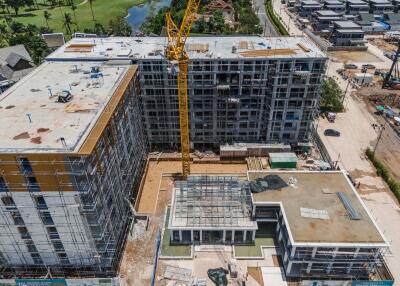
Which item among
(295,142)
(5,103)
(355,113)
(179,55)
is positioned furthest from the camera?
(355,113)

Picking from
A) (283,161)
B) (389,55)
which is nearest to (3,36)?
(283,161)

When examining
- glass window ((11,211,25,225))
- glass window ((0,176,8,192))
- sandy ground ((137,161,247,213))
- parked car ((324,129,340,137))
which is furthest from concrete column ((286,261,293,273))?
parked car ((324,129,340,137))

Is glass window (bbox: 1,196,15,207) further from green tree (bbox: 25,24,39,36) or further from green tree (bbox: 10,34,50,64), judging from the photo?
green tree (bbox: 25,24,39,36)

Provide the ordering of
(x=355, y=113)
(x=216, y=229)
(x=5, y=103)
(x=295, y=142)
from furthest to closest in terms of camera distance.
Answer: (x=355, y=113) → (x=295, y=142) → (x=216, y=229) → (x=5, y=103)

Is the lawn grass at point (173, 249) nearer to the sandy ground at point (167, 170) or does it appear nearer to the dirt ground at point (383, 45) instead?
the sandy ground at point (167, 170)

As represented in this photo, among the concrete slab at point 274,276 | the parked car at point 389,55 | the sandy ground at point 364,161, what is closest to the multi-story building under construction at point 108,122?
the sandy ground at point 364,161

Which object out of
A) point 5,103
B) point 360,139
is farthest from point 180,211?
point 360,139

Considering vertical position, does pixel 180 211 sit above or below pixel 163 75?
below

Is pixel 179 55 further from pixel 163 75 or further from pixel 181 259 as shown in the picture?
pixel 181 259
